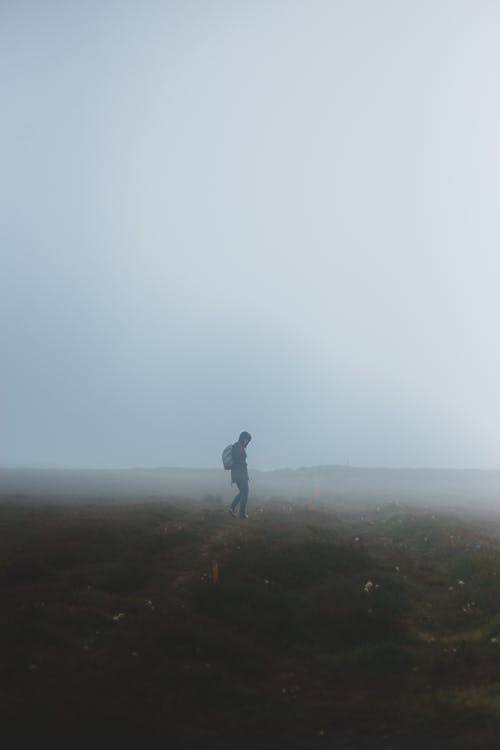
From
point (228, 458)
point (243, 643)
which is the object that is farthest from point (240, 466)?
point (243, 643)

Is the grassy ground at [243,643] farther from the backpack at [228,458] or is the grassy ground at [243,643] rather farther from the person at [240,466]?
the backpack at [228,458]

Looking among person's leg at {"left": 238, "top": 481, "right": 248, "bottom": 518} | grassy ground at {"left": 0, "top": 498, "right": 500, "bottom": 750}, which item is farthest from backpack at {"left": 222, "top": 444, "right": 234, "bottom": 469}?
grassy ground at {"left": 0, "top": 498, "right": 500, "bottom": 750}

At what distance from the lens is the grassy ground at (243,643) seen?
7.31 metres

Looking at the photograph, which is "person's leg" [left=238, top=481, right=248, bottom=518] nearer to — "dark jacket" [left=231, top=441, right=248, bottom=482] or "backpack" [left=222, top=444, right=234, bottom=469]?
"dark jacket" [left=231, top=441, right=248, bottom=482]

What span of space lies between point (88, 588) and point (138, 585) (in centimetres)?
154

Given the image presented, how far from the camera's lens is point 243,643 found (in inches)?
433

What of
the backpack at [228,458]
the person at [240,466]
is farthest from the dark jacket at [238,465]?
the backpack at [228,458]

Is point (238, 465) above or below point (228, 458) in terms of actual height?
below

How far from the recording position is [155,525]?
2397 cm

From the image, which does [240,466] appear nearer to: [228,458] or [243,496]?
[228,458]

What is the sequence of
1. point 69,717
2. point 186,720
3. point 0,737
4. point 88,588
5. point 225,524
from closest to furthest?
point 0,737 < point 69,717 < point 186,720 < point 88,588 < point 225,524

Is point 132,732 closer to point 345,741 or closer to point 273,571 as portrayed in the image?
point 345,741

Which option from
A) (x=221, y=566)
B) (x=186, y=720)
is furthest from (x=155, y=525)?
(x=186, y=720)

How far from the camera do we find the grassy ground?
24.0 ft
